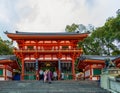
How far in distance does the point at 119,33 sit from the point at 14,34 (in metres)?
15.1

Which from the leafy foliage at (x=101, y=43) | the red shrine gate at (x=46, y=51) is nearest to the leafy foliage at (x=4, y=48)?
the leafy foliage at (x=101, y=43)

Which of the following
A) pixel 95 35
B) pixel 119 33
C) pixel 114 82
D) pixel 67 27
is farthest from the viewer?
pixel 67 27

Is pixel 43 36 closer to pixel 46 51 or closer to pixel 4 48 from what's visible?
pixel 46 51

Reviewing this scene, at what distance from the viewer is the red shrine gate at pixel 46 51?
42875 millimetres

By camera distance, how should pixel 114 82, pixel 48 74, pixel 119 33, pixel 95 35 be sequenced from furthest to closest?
pixel 95 35 → pixel 119 33 → pixel 48 74 → pixel 114 82

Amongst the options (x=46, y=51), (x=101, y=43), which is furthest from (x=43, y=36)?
(x=101, y=43)

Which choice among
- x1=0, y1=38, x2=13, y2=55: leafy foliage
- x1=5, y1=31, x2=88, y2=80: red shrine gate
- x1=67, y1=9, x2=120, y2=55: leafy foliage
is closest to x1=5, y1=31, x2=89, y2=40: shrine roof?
x1=5, y1=31, x2=88, y2=80: red shrine gate

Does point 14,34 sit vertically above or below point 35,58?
above

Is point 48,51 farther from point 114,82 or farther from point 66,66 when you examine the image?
point 114,82

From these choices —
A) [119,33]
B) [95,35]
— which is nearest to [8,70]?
[119,33]

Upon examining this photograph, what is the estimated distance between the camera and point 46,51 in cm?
4300

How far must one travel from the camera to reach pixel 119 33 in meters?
46.2

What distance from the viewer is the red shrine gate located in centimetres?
4288

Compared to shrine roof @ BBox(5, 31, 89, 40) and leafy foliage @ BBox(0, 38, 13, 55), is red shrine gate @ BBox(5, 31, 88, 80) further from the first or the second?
leafy foliage @ BBox(0, 38, 13, 55)
